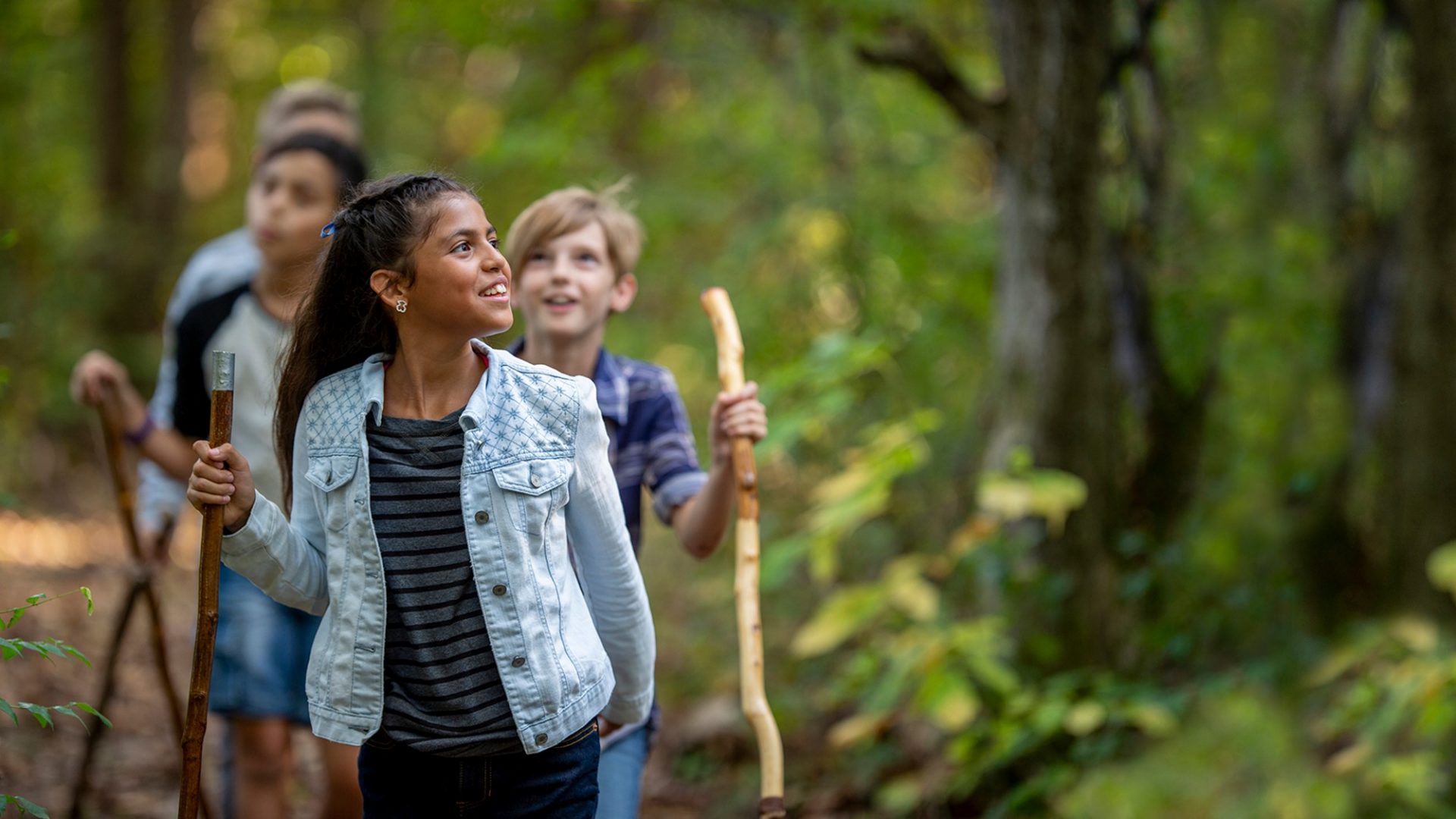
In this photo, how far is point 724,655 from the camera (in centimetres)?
646

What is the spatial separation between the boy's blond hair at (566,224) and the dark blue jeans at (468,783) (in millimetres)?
1152

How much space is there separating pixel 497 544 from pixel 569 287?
874mm

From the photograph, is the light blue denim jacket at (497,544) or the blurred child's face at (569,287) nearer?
the light blue denim jacket at (497,544)

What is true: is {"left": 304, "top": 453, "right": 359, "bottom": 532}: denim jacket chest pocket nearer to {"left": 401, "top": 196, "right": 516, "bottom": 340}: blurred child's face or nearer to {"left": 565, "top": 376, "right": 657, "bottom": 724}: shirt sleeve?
{"left": 401, "top": 196, "right": 516, "bottom": 340}: blurred child's face

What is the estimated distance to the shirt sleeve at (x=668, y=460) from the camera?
2762mm

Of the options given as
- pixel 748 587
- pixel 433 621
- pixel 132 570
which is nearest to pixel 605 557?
pixel 433 621

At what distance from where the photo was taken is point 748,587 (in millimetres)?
2553

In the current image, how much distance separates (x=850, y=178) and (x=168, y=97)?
9.63m

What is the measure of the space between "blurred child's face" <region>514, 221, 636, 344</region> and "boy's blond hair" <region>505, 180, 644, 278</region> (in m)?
0.01

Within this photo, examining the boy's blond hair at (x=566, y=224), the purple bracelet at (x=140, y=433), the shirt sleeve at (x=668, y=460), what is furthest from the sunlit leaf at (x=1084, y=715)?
the purple bracelet at (x=140, y=433)

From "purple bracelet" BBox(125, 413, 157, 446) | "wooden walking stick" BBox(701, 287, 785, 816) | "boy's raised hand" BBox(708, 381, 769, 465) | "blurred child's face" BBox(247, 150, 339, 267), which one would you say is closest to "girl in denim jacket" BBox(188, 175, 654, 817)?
"wooden walking stick" BBox(701, 287, 785, 816)

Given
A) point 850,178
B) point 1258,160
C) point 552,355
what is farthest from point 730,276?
point 552,355

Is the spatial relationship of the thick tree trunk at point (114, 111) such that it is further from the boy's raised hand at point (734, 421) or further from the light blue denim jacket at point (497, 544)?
the light blue denim jacket at point (497, 544)

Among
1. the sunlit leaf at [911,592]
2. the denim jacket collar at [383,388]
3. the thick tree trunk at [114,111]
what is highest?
the thick tree trunk at [114,111]
